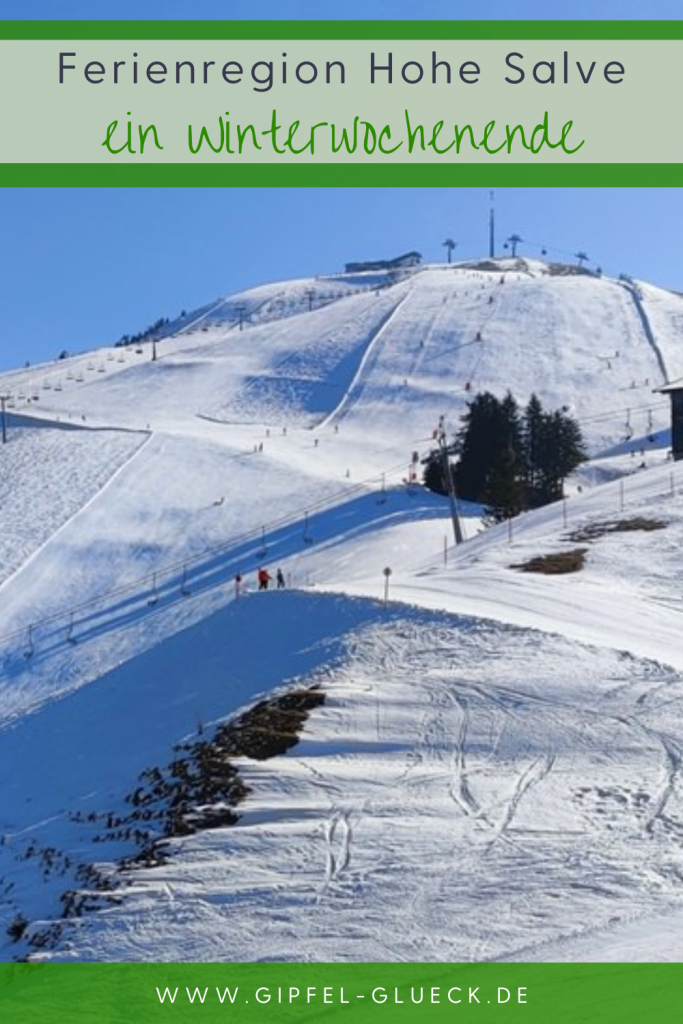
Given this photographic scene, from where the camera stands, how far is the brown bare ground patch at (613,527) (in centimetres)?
3014

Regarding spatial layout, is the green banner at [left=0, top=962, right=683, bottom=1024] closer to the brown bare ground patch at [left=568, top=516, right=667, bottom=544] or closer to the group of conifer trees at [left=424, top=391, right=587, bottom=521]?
the brown bare ground patch at [left=568, top=516, right=667, bottom=544]

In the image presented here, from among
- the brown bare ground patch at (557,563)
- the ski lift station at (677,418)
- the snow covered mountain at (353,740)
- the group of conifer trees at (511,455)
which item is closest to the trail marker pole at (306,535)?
the snow covered mountain at (353,740)

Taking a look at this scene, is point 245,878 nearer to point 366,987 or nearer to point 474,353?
point 366,987

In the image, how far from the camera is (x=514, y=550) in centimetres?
2923

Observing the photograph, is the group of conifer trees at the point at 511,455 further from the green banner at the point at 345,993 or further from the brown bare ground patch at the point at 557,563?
the green banner at the point at 345,993

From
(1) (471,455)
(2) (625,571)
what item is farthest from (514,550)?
(1) (471,455)

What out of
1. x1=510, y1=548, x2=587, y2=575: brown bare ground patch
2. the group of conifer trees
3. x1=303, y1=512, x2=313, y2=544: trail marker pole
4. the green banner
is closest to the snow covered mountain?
x1=303, y1=512, x2=313, y2=544: trail marker pole

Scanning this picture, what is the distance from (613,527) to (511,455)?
54.7 feet

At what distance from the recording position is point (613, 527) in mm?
30969

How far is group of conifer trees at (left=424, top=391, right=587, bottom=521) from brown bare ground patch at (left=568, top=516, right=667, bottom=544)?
14.2 metres

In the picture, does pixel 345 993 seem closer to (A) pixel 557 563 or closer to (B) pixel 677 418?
(A) pixel 557 563

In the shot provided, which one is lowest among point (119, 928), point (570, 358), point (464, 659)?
point (119, 928)

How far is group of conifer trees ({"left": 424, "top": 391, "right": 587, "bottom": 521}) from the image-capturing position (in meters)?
49.7

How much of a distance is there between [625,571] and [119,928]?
15.2 m
